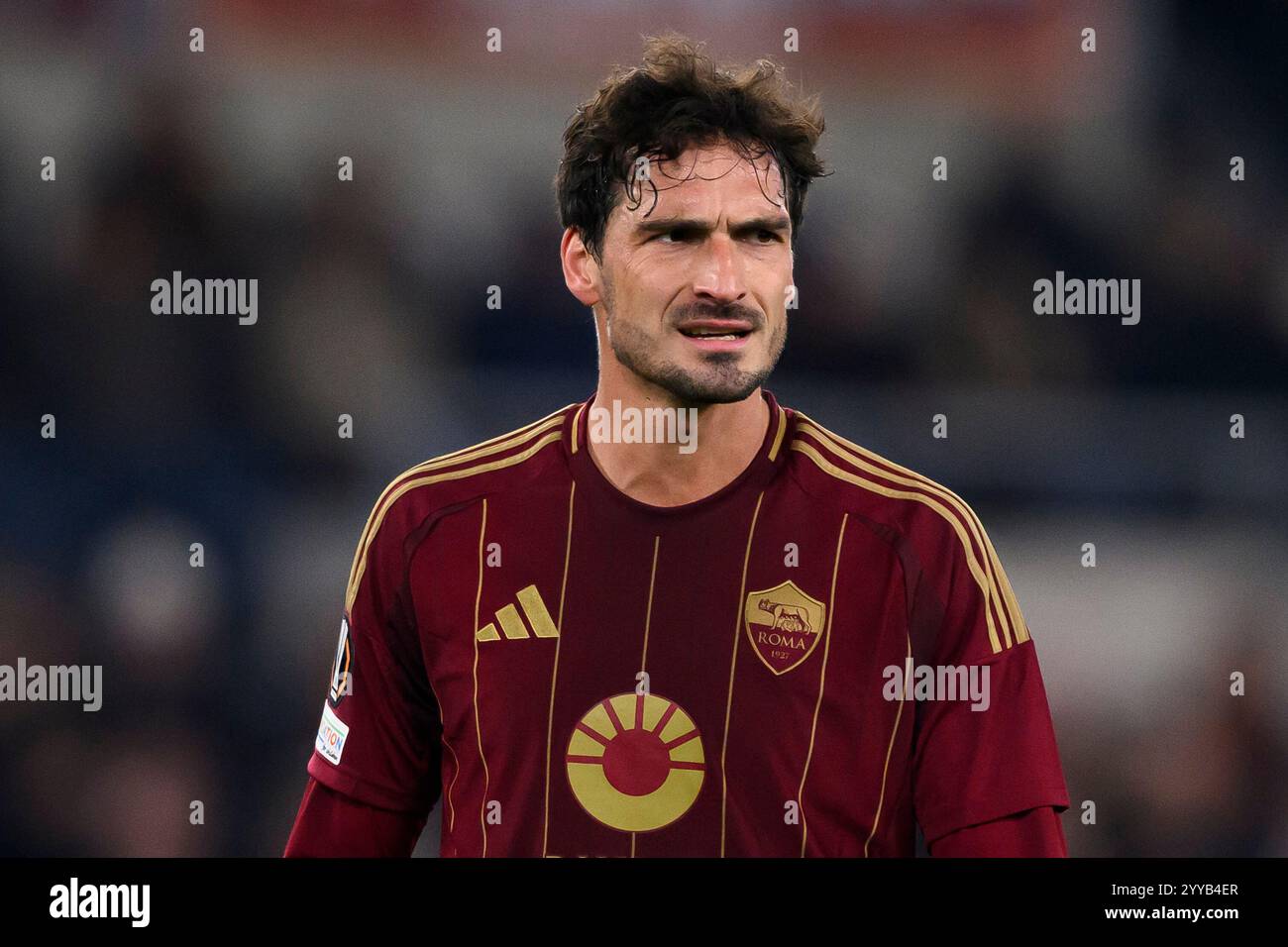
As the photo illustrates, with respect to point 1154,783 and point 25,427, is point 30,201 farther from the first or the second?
point 1154,783

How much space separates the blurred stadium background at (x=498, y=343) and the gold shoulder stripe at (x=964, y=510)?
1.25 m

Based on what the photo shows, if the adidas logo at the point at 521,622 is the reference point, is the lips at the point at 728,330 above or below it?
above

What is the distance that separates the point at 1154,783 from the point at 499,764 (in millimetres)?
2378

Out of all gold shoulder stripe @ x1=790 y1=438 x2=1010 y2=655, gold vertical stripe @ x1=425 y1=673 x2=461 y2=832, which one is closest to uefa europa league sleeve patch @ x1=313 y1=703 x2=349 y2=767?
gold vertical stripe @ x1=425 y1=673 x2=461 y2=832

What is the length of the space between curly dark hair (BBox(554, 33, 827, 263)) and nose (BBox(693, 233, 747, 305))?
182 mm

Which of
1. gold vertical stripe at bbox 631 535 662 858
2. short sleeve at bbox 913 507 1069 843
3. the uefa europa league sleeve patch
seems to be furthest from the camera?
the uefa europa league sleeve patch

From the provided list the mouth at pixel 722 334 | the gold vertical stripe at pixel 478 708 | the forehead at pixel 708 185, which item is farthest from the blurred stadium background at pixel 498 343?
the mouth at pixel 722 334

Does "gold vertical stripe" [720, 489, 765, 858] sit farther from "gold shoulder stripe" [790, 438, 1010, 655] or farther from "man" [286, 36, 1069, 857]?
"gold shoulder stripe" [790, 438, 1010, 655]

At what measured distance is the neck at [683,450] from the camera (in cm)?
278

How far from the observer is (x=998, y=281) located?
437 cm

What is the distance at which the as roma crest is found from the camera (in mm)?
2719

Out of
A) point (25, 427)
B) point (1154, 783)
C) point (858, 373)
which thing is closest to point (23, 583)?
point (25, 427)

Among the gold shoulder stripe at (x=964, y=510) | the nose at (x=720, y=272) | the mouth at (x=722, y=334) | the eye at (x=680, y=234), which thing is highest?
the eye at (x=680, y=234)

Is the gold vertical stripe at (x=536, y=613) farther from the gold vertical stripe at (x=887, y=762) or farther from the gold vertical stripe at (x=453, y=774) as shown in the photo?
the gold vertical stripe at (x=887, y=762)
